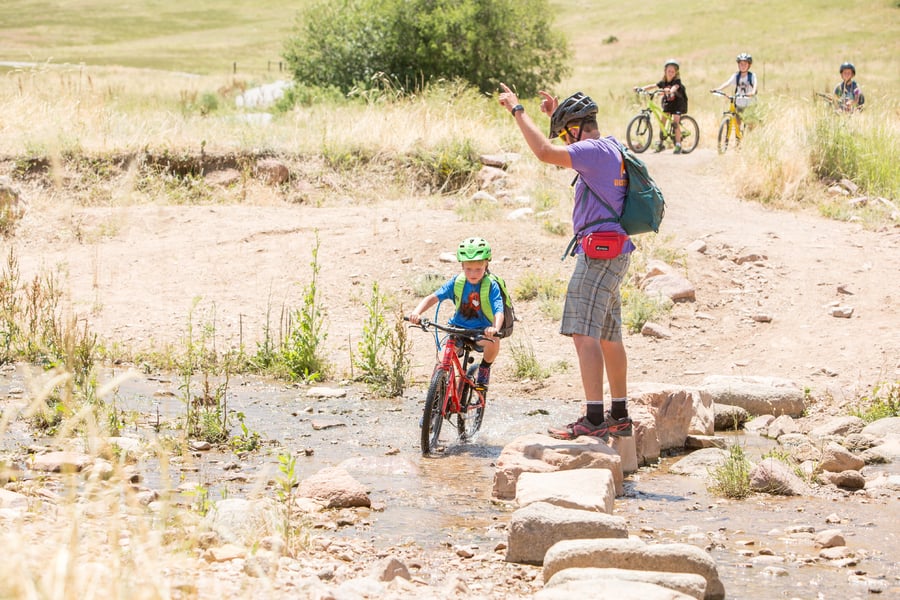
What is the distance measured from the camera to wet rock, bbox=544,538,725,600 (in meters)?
4.48

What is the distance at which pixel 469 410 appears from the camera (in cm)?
754

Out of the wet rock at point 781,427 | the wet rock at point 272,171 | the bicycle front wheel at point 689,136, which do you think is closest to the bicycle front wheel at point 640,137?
the bicycle front wheel at point 689,136

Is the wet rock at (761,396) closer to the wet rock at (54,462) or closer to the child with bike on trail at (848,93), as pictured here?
the wet rock at (54,462)

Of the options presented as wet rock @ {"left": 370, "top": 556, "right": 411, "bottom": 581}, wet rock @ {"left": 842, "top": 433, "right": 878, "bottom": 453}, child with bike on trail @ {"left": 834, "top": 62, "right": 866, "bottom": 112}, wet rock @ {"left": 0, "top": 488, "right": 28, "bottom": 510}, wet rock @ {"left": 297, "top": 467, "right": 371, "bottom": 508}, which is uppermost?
child with bike on trail @ {"left": 834, "top": 62, "right": 866, "bottom": 112}

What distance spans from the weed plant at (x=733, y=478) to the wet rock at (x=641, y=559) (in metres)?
1.62

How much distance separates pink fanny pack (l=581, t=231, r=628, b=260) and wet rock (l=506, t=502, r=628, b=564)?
1.78 metres

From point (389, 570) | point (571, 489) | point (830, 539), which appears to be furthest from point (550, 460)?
point (389, 570)

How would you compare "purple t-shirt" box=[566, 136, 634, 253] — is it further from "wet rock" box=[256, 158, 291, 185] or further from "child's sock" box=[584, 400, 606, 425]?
"wet rock" box=[256, 158, 291, 185]

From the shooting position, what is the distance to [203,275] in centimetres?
1254

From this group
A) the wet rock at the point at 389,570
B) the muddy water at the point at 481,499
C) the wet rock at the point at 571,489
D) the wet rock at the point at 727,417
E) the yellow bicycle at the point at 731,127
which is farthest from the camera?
the yellow bicycle at the point at 731,127

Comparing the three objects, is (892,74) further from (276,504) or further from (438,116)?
(276,504)

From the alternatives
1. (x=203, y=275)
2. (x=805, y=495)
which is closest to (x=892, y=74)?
(x=203, y=275)

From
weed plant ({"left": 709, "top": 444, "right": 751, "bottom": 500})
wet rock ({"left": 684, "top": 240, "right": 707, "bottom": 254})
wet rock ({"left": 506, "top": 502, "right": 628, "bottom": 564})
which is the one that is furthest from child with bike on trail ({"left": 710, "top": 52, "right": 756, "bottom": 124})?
wet rock ({"left": 506, "top": 502, "right": 628, "bottom": 564})

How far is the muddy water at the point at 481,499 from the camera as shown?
496cm
